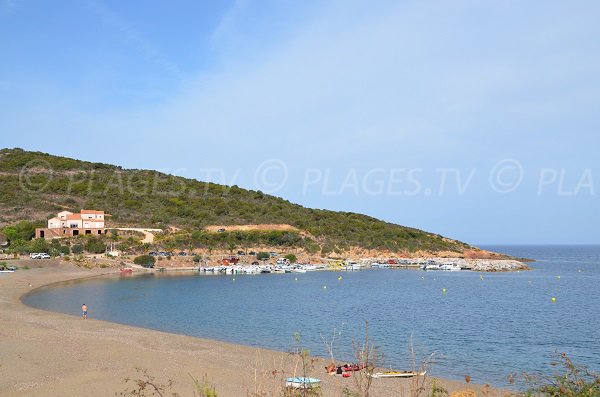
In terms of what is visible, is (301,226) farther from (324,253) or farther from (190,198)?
(190,198)

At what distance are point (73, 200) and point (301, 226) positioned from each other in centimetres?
3660

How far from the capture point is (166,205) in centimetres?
9081

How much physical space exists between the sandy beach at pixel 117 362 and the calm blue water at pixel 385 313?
250cm

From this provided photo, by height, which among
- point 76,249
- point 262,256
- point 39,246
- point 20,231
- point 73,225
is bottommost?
point 76,249

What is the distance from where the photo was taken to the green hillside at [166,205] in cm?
8362

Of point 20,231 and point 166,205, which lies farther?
point 166,205

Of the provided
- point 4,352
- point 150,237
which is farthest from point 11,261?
point 4,352

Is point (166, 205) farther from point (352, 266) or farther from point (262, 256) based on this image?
point (352, 266)

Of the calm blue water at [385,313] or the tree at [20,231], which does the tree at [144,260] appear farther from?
the tree at [20,231]

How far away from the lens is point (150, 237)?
74.8 metres

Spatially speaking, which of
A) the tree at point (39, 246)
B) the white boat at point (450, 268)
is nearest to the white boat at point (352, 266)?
the white boat at point (450, 268)

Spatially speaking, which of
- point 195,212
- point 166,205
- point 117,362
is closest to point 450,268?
point 195,212

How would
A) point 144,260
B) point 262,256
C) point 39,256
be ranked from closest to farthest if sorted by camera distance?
point 39,256
point 144,260
point 262,256

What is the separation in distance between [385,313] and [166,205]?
6356 cm
